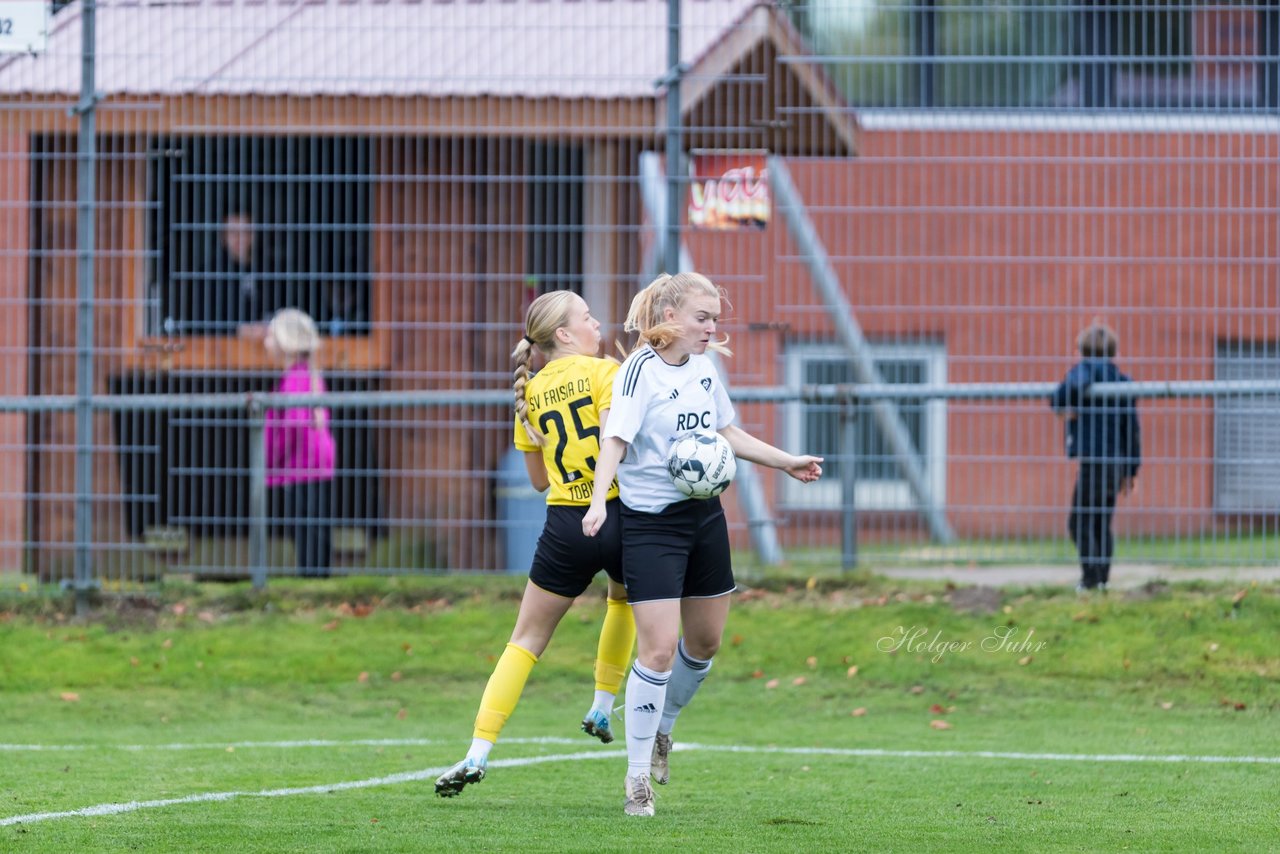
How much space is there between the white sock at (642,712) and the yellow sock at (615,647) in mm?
562

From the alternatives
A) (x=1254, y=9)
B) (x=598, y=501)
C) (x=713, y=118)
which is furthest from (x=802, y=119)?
(x=598, y=501)

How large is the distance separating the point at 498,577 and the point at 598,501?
187 inches

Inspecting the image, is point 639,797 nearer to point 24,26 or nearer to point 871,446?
point 871,446

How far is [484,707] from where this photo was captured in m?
5.82

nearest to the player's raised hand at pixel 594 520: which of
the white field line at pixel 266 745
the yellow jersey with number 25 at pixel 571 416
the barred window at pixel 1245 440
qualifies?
the yellow jersey with number 25 at pixel 571 416

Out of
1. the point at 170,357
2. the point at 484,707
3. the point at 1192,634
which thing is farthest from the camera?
the point at 170,357

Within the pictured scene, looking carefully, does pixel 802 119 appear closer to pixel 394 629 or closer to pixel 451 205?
pixel 451 205

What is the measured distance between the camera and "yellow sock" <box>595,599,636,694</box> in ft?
20.8

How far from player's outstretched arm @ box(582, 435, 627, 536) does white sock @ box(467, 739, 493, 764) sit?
2.37 feet

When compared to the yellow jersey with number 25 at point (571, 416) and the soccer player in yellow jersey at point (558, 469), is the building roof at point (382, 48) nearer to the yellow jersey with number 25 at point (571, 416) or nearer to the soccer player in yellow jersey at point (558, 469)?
the soccer player in yellow jersey at point (558, 469)

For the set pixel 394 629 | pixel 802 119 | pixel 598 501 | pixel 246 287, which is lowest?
pixel 394 629

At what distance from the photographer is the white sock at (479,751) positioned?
18.4ft

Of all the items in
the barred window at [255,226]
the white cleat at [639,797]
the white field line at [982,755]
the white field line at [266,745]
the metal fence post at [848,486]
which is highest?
the barred window at [255,226]

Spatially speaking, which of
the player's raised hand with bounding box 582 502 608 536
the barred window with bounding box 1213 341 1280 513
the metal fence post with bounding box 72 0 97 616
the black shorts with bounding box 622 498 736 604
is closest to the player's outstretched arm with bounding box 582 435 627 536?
the player's raised hand with bounding box 582 502 608 536
